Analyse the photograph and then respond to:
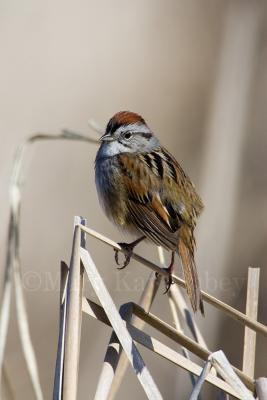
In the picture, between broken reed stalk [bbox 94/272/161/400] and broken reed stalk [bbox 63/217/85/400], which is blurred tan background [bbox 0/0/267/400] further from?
broken reed stalk [bbox 63/217/85/400]

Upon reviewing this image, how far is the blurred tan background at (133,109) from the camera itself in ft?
11.1

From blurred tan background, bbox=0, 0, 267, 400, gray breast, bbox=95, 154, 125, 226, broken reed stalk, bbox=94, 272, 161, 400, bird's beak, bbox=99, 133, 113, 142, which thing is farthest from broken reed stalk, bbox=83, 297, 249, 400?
blurred tan background, bbox=0, 0, 267, 400

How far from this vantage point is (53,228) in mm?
3615

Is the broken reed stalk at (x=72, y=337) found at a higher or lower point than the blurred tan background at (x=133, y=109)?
lower

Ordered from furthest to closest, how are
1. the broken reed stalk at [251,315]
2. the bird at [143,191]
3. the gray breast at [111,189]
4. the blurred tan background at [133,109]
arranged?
the blurred tan background at [133,109] → the gray breast at [111,189] → the bird at [143,191] → the broken reed stalk at [251,315]

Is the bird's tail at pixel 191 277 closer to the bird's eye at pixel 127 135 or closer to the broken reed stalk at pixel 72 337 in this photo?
the broken reed stalk at pixel 72 337

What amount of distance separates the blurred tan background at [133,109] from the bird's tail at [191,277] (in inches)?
37.6

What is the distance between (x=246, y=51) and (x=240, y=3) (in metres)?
0.37

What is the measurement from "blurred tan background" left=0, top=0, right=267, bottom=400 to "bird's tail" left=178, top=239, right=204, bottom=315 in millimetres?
955

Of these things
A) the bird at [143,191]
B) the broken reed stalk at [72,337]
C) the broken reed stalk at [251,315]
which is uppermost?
the bird at [143,191]

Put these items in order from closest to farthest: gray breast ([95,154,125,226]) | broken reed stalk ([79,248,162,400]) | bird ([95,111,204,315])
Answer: broken reed stalk ([79,248,162,400]) < bird ([95,111,204,315]) < gray breast ([95,154,125,226])

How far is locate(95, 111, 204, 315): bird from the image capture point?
2.40m

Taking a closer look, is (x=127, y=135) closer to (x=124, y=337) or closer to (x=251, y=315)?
→ (x=251, y=315)

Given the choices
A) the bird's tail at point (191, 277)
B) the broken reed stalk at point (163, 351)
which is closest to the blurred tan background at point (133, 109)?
the bird's tail at point (191, 277)
